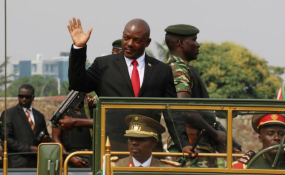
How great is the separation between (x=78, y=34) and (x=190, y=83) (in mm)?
1428

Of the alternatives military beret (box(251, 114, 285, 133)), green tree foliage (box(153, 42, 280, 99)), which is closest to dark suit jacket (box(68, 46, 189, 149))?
military beret (box(251, 114, 285, 133))

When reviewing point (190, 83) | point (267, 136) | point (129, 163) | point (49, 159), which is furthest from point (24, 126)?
point (267, 136)

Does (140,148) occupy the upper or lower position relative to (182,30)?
lower

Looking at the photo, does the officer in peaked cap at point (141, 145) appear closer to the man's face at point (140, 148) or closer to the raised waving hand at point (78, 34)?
the man's face at point (140, 148)

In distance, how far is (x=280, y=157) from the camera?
6.05 meters

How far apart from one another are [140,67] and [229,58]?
4589cm

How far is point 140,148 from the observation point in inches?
237

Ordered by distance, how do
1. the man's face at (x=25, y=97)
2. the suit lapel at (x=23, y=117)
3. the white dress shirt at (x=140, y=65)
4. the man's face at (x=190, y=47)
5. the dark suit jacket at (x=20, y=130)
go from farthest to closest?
the man's face at (x=25, y=97)
the suit lapel at (x=23, y=117)
the dark suit jacket at (x=20, y=130)
the man's face at (x=190, y=47)
the white dress shirt at (x=140, y=65)

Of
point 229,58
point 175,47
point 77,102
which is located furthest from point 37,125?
point 229,58

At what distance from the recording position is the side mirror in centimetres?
654

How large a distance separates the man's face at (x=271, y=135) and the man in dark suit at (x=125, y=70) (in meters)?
0.92

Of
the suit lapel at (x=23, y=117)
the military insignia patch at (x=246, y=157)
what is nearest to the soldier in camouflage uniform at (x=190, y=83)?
the military insignia patch at (x=246, y=157)

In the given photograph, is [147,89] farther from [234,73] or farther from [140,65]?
[234,73]

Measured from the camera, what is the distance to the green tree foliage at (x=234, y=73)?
47.3 m
